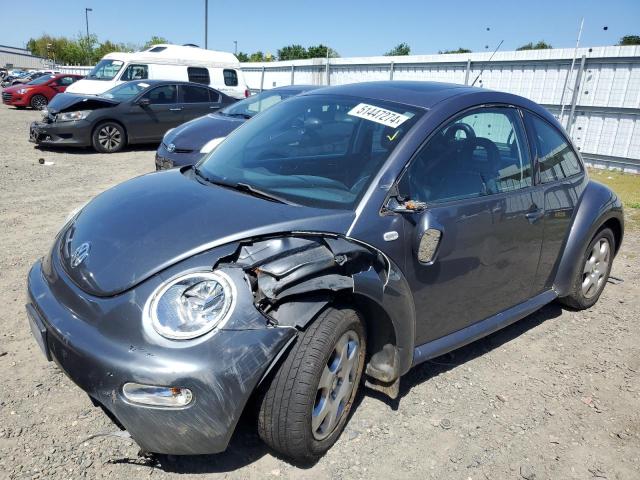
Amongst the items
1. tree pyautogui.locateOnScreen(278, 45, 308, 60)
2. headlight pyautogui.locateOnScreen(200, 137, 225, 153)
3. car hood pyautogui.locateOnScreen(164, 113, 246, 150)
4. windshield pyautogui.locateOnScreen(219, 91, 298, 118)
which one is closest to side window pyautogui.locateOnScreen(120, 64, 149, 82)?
windshield pyautogui.locateOnScreen(219, 91, 298, 118)

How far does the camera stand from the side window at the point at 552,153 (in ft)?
11.2

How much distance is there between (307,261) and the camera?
83.9 inches

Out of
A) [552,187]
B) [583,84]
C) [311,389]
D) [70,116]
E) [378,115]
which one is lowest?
[311,389]

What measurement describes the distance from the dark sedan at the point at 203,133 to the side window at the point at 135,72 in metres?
6.64

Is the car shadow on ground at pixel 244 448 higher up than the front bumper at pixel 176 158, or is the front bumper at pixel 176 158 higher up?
the front bumper at pixel 176 158

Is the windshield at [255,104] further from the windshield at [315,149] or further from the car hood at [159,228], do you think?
the car hood at [159,228]

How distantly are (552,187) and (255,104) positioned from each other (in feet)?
20.0

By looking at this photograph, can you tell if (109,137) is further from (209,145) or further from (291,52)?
(291,52)

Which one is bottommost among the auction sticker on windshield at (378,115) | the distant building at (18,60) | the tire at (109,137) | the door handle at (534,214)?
the tire at (109,137)

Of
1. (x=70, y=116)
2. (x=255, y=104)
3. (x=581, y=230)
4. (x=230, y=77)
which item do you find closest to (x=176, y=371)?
(x=581, y=230)

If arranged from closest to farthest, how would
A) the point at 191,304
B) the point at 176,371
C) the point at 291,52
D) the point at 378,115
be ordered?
the point at 176,371 < the point at 191,304 < the point at 378,115 < the point at 291,52

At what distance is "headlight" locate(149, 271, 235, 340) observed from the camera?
6.40 ft

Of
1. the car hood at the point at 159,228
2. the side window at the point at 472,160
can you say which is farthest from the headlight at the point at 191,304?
the side window at the point at 472,160

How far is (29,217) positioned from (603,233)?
19.4 ft
